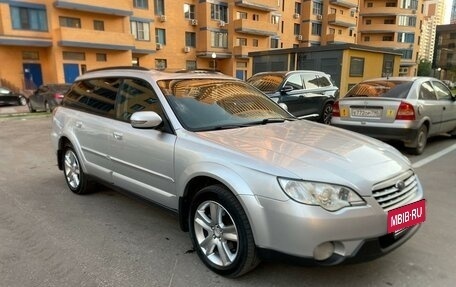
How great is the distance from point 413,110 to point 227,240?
5.08 meters

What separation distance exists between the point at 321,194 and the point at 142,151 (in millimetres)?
1838

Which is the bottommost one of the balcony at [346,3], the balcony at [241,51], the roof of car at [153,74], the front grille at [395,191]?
the front grille at [395,191]

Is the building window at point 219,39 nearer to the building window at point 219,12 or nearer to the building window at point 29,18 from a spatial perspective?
the building window at point 219,12

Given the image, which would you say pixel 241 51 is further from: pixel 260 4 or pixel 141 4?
pixel 141 4

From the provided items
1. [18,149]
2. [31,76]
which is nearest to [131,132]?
[18,149]

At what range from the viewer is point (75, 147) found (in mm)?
4648

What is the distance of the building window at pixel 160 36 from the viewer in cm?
3612

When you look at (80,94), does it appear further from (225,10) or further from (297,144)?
(225,10)

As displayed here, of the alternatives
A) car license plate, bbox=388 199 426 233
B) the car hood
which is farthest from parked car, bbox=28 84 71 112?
car license plate, bbox=388 199 426 233

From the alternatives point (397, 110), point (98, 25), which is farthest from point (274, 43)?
point (397, 110)

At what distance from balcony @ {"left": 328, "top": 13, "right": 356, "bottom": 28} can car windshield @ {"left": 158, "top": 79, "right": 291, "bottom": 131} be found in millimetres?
50947

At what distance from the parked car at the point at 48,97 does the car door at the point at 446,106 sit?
13841 mm

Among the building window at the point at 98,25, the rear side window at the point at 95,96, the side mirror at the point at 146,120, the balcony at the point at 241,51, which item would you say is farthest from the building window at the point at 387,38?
the side mirror at the point at 146,120

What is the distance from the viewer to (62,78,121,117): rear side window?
4141mm
